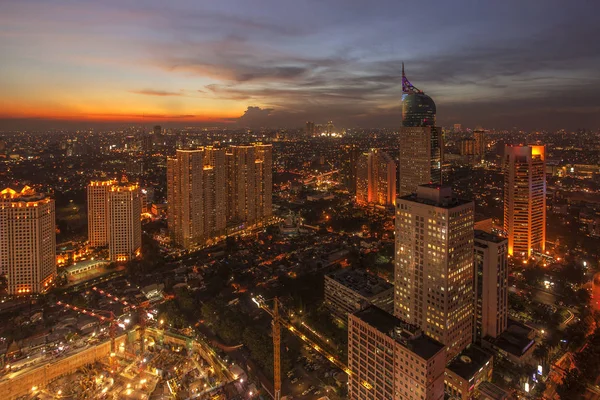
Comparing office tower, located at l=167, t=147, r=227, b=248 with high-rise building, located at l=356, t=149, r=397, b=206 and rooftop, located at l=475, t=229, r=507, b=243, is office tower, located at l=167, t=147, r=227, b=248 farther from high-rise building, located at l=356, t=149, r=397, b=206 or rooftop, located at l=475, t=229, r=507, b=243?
rooftop, located at l=475, t=229, r=507, b=243

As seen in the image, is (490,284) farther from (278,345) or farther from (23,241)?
(23,241)

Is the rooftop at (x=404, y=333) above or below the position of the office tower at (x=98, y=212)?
below

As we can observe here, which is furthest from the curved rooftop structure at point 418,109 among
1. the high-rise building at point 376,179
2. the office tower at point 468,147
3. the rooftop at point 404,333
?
the office tower at point 468,147

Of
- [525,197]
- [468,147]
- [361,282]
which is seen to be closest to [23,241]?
[361,282]

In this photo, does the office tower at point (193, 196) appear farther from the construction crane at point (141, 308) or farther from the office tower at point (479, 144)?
the office tower at point (479, 144)

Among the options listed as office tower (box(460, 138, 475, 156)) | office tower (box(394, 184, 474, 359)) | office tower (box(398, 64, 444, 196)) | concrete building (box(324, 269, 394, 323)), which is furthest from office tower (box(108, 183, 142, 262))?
office tower (box(460, 138, 475, 156))

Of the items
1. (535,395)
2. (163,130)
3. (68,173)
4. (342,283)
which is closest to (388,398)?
(535,395)
